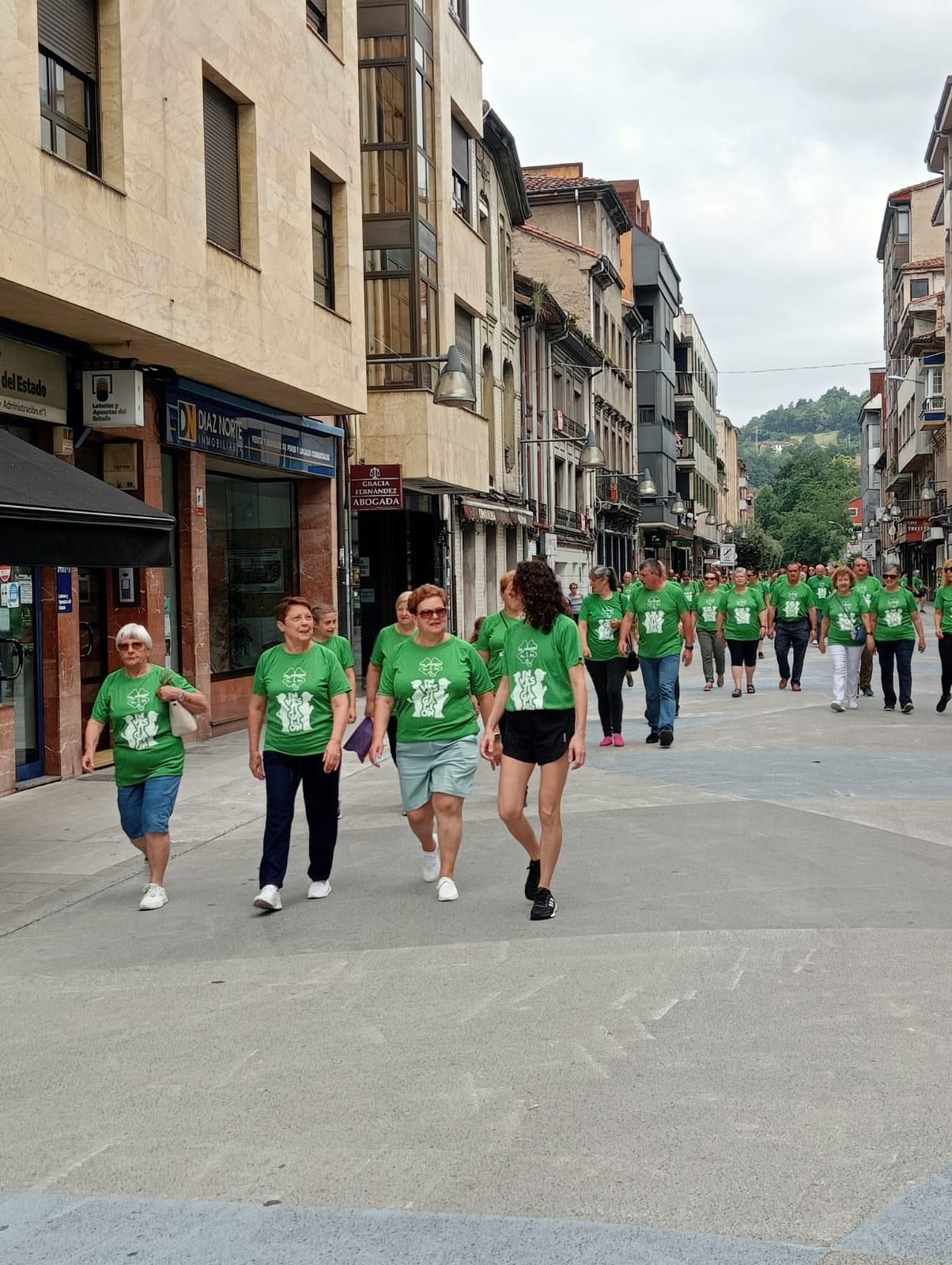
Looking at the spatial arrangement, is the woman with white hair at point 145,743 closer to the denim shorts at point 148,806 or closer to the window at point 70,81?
the denim shorts at point 148,806

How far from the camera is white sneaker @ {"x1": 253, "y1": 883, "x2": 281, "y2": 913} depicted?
7711 millimetres

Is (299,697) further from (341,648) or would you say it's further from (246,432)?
(246,432)

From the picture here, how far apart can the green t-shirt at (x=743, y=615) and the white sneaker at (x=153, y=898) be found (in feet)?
44.1

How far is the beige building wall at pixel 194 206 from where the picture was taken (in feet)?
36.8

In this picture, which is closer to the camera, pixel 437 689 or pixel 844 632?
pixel 437 689

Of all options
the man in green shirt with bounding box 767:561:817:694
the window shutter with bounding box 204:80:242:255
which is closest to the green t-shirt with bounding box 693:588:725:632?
the man in green shirt with bounding box 767:561:817:694

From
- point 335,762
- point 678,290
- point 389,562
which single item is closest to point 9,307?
point 335,762

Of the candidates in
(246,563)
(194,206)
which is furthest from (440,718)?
(246,563)

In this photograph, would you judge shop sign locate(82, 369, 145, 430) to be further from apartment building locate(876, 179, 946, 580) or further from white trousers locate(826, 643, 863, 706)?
apartment building locate(876, 179, 946, 580)

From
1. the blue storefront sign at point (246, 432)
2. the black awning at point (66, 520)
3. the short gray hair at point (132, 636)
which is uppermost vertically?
the blue storefront sign at point (246, 432)

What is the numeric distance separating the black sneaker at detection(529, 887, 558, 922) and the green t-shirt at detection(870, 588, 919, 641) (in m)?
11.5

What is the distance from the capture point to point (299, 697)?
7.95 m

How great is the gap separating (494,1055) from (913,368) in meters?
70.3

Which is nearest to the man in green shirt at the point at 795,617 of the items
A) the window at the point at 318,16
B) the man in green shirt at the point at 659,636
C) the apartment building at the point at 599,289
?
the man in green shirt at the point at 659,636
